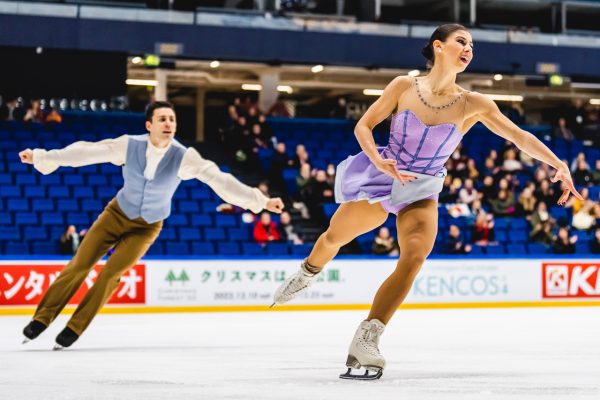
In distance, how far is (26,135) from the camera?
65.9ft

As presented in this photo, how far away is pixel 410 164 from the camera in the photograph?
5.98 metres

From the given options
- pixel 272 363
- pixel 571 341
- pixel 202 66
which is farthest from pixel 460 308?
pixel 202 66

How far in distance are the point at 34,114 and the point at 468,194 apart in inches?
346

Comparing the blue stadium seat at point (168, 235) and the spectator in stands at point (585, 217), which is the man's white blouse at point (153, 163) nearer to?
the blue stadium seat at point (168, 235)

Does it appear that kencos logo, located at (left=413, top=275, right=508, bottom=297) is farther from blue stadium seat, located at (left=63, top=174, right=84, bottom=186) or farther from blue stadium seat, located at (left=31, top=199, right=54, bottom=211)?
blue stadium seat, located at (left=63, top=174, right=84, bottom=186)

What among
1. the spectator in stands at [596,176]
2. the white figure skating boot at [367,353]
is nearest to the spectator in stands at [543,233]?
the spectator in stands at [596,176]

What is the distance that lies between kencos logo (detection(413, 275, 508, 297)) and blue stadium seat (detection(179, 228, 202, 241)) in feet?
13.1

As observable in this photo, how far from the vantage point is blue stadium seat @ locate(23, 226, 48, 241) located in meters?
17.2

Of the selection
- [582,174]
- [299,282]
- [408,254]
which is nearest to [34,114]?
[582,174]

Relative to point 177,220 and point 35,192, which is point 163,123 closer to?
point 177,220

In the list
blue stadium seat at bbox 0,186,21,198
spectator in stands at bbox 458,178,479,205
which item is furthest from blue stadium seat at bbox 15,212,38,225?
spectator in stands at bbox 458,178,479,205

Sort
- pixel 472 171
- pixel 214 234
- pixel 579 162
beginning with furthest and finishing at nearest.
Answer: pixel 579 162 < pixel 472 171 < pixel 214 234

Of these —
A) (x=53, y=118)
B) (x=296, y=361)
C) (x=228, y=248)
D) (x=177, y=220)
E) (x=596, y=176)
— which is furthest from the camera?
(x=596, y=176)

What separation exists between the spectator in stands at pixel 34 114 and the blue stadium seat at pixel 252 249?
19.6 ft
